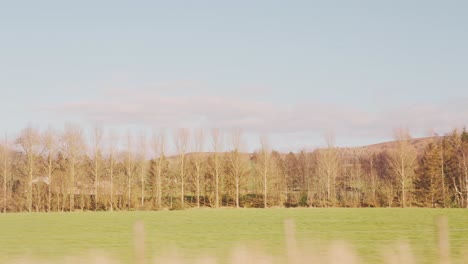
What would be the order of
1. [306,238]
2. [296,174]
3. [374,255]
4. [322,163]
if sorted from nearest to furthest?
[374,255] < [306,238] < [322,163] < [296,174]

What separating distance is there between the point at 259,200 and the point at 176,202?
440 inches

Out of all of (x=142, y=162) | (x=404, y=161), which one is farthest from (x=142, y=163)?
(x=404, y=161)

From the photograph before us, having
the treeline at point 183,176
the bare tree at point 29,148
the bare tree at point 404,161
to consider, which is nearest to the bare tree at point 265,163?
the treeline at point 183,176

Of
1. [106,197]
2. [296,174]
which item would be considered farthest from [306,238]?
[296,174]

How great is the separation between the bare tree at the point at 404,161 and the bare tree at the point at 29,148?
143 ft

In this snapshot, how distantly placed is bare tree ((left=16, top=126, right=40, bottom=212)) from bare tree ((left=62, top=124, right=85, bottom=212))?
3578mm

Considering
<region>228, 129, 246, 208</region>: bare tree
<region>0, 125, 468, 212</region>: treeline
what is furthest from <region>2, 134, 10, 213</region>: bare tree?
<region>228, 129, 246, 208</region>: bare tree

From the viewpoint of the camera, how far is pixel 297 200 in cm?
7169

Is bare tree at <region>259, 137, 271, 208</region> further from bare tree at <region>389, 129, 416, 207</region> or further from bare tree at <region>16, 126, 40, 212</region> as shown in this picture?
bare tree at <region>16, 126, 40, 212</region>

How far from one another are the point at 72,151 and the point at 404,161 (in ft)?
136

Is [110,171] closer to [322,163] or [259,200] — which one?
[259,200]

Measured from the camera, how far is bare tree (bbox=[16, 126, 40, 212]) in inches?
2416

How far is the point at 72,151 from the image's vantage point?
6600 cm

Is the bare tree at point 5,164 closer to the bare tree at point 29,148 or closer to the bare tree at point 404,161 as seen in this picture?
the bare tree at point 29,148
